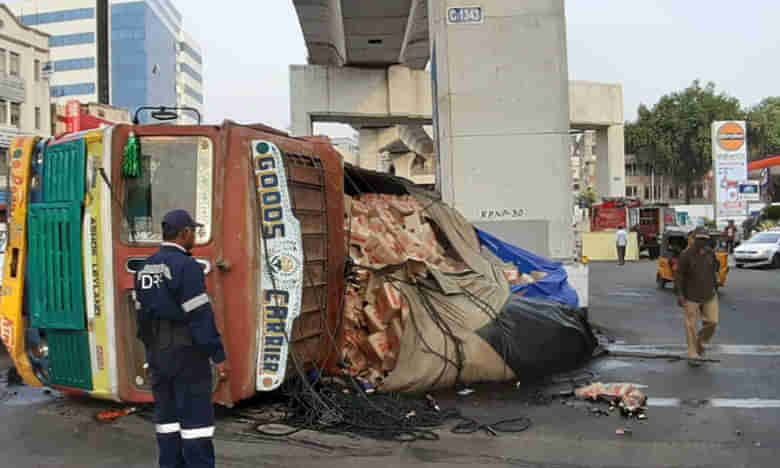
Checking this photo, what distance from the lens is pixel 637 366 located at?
885cm

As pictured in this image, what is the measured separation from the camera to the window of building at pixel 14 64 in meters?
45.4

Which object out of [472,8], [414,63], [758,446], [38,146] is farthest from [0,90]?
[758,446]

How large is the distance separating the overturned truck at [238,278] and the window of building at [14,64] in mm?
44137

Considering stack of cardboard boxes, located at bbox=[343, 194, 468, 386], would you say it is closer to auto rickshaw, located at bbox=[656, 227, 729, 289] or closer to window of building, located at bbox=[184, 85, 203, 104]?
auto rickshaw, located at bbox=[656, 227, 729, 289]

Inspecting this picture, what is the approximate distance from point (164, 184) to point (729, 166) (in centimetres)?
3439

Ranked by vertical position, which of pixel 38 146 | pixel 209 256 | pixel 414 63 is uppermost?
pixel 414 63

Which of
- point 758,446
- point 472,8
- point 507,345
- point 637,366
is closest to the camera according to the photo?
point 758,446

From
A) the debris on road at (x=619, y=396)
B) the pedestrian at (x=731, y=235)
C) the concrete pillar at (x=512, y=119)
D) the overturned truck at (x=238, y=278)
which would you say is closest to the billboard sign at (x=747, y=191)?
the pedestrian at (x=731, y=235)

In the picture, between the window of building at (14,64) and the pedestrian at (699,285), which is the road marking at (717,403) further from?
the window of building at (14,64)

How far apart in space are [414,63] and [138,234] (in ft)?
73.4

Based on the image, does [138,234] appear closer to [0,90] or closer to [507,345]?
[507,345]

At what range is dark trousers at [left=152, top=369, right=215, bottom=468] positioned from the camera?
441 cm

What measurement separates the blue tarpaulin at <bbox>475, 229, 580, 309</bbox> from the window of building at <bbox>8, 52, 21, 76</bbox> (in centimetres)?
4354

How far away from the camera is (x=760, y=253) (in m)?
26.1
